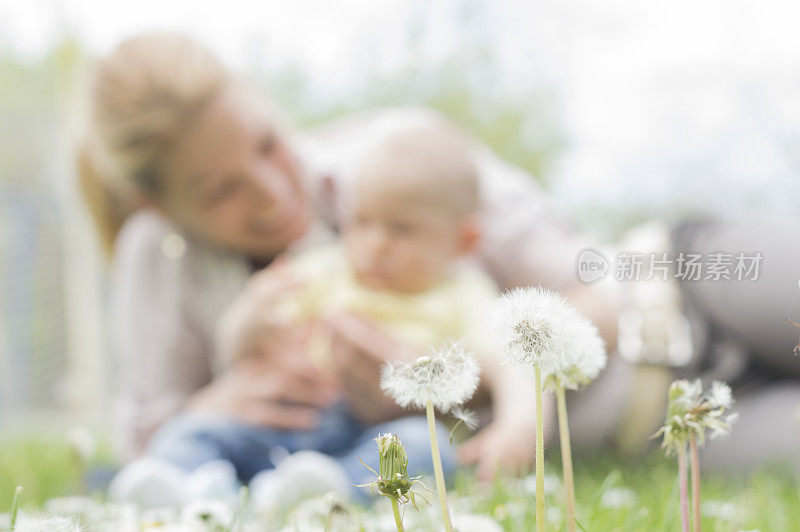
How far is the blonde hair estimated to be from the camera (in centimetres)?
106

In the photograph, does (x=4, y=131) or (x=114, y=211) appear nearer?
(x=114, y=211)

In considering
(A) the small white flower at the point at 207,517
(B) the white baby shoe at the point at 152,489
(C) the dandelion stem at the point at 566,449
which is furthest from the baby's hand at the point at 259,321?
(C) the dandelion stem at the point at 566,449

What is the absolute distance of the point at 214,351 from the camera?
121 cm

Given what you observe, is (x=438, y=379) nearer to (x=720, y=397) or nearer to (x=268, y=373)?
(x=720, y=397)

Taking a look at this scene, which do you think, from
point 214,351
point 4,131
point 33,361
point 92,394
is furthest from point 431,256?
point 4,131

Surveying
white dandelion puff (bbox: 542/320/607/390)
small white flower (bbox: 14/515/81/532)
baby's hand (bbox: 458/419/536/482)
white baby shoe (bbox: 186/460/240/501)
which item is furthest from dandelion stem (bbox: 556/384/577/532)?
baby's hand (bbox: 458/419/536/482)

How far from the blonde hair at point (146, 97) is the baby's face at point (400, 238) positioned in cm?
28

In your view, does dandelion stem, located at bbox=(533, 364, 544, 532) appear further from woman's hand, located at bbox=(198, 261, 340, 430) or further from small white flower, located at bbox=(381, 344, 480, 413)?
woman's hand, located at bbox=(198, 261, 340, 430)

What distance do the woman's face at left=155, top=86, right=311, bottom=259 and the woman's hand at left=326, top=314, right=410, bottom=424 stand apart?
239 mm

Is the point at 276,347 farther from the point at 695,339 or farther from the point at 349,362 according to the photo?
the point at 695,339

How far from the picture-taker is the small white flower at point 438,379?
225mm

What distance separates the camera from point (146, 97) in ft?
3.51

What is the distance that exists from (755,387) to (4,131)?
9.10ft

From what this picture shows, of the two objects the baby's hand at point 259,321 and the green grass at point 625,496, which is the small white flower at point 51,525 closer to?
the green grass at point 625,496
